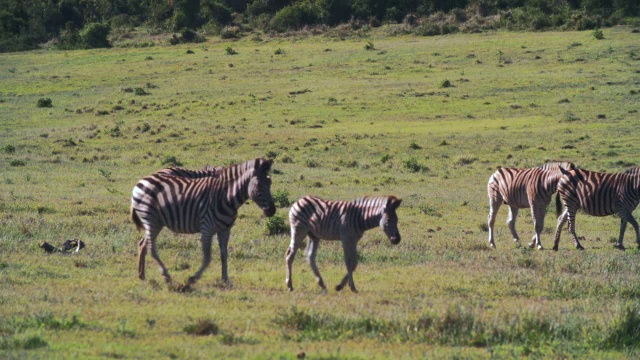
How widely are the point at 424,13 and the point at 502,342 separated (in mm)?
73183

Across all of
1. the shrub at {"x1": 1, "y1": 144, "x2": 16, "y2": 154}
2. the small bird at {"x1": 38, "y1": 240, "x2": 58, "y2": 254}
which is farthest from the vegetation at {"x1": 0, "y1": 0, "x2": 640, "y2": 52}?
the small bird at {"x1": 38, "y1": 240, "x2": 58, "y2": 254}

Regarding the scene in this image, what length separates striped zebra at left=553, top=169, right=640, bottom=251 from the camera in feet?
66.6

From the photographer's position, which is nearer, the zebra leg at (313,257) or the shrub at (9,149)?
the zebra leg at (313,257)

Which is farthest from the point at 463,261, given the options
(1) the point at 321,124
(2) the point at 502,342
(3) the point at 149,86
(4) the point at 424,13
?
(4) the point at 424,13

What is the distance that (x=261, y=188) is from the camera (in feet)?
46.3

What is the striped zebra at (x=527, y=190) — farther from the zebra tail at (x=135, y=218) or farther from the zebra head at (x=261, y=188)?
the zebra tail at (x=135, y=218)

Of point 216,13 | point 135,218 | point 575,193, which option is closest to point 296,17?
point 216,13

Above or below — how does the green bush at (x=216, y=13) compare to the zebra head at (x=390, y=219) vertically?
below

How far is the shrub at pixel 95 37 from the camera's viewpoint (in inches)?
3022

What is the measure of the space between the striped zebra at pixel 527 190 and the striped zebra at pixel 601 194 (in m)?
0.28

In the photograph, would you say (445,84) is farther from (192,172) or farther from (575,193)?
(192,172)

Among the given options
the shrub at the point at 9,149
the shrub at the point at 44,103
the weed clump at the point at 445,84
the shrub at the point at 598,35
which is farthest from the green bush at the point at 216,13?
the shrub at the point at 9,149

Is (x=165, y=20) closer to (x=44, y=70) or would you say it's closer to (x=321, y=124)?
(x=44, y=70)

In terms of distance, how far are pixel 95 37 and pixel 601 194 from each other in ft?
203
